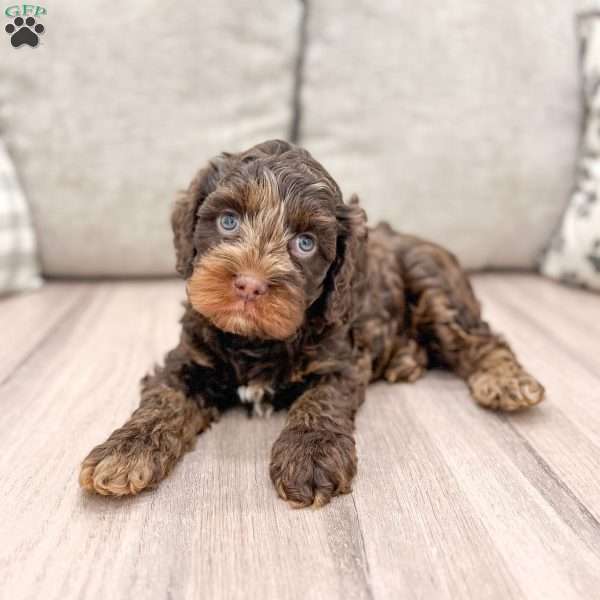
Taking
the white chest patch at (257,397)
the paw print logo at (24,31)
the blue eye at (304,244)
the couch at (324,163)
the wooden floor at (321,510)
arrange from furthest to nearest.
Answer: the paw print logo at (24,31), the white chest patch at (257,397), the couch at (324,163), the blue eye at (304,244), the wooden floor at (321,510)

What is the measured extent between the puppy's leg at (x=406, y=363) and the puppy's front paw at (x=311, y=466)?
31.8 inches

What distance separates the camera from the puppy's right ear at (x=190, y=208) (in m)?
2.27

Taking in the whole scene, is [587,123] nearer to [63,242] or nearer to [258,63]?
[258,63]

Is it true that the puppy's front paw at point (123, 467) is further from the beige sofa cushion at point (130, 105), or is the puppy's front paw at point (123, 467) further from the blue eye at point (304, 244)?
the beige sofa cushion at point (130, 105)

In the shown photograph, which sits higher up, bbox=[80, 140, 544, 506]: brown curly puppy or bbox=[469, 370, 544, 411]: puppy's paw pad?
bbox=[80, 140, 544, 506]: brown curly puppy

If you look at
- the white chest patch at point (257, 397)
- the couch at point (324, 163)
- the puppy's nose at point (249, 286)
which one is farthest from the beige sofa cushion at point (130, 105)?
the puppy's nose at point (249, 286)

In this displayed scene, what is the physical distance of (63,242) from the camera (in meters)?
3.99

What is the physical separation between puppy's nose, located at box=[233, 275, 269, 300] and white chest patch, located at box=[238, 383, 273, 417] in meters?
0.48

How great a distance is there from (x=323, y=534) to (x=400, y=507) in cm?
25

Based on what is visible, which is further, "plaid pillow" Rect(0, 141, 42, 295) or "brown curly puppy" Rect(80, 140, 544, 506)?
"plaid pillow" Rect(0, 141, 42, 295)

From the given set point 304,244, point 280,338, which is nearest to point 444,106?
point 304,244

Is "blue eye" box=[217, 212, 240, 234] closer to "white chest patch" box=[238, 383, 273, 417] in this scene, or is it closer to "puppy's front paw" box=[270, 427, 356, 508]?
"white chest patch" box=[238, 383, 273, 417]

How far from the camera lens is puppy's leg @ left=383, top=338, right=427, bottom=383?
281 cm

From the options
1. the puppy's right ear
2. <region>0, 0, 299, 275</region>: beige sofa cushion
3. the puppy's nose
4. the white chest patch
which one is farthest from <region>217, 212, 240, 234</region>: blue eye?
<region>0, 0, 299, 275</region>: beige sofa cushion
